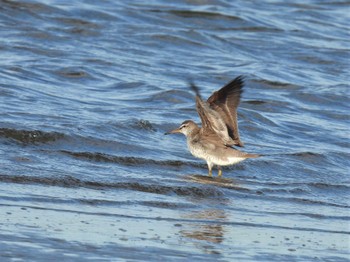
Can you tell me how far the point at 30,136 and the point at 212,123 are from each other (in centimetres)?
206

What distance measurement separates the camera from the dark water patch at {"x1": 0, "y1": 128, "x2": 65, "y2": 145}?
1099cm

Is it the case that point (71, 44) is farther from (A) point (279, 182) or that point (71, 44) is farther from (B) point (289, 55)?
(A) point (279, 182)

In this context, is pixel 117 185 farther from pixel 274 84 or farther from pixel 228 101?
pixel 274 84

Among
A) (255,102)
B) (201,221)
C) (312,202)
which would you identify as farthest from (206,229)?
(255,102)

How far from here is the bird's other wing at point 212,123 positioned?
1073 centimetres

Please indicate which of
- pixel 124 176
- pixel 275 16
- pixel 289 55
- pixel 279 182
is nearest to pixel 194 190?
pixel 124 176

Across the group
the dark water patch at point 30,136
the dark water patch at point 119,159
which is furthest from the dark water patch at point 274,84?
the dark water patch at point 30,136

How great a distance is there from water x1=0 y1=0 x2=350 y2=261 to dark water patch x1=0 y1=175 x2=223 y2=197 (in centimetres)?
2

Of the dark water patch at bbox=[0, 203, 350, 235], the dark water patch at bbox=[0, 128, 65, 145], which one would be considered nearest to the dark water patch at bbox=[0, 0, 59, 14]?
the dark water patch at bbox=[0, 128, 65, 145]

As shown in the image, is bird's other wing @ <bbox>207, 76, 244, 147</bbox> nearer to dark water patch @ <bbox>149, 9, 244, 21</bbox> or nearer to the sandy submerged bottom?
the sandy submerged bottom

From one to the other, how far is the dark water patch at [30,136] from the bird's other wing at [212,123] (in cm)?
166

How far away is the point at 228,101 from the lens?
10656mm

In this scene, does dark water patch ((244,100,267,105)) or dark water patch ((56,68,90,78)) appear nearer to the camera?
dark water patch ((244,100,267,105))

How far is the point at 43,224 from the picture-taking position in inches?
285
